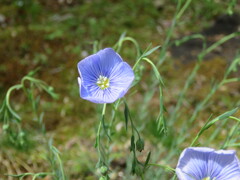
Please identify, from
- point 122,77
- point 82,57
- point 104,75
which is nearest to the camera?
point 122,77

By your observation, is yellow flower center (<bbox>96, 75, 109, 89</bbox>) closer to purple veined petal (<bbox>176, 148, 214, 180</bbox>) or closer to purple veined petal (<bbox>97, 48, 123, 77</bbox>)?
purple veined petal (<bbox>97, 48, 123, 77</bbox>)

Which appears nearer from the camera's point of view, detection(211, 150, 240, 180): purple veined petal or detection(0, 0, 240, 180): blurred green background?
detection(211, 150, 240, 180): purple veined petal

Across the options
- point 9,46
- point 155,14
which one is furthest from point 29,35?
point 155,14

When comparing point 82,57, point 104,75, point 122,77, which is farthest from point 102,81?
point 82,57

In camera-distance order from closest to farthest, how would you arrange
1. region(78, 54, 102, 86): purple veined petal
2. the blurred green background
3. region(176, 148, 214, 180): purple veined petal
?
region(176, 148, 214, 180): purple veined petal < region(78, 54, 102, 86): purple veined petal < the blurred green background

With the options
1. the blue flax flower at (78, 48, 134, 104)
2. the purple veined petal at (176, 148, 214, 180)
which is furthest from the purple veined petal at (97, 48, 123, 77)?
the purple veined petal at (176, 148, 214, 180)

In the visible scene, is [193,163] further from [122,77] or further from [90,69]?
[90,69]

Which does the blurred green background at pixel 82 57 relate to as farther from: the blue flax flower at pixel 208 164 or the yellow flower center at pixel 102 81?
the blue flax flower at pixel 208 164
